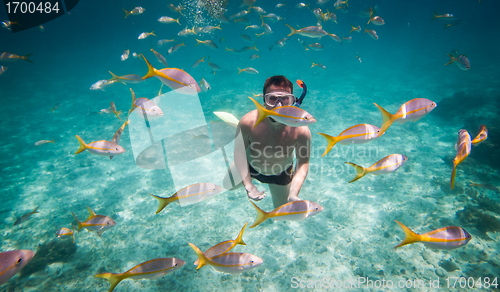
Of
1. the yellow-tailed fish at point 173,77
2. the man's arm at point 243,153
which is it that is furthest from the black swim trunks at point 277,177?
the yellow-tailed fish at point 173,77

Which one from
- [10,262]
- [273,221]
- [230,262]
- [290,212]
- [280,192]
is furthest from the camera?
[273,221]

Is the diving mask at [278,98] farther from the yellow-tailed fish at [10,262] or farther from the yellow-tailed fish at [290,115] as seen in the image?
the yellow-tailed fish at [10,262]

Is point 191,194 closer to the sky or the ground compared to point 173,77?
closer to the ground

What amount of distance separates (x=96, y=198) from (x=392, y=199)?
9.04 metres

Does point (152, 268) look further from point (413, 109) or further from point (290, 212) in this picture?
point (413, 109)

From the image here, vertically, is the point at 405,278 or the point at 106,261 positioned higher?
the point at 405,278

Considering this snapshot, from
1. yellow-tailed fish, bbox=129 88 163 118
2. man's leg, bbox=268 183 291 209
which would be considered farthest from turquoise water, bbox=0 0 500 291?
yellow-tailed fish, bbox=129 88 163 118

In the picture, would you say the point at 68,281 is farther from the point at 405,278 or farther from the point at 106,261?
the point at 405,278

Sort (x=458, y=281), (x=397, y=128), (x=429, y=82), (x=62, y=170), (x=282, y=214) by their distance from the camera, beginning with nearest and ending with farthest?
(x=282, y=214) < (x=458, y=281) < (x=62, y=170) < (x=397, y=128) < (x=429, y=82)

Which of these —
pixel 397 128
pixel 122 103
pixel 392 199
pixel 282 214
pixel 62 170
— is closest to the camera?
pixel 282 214

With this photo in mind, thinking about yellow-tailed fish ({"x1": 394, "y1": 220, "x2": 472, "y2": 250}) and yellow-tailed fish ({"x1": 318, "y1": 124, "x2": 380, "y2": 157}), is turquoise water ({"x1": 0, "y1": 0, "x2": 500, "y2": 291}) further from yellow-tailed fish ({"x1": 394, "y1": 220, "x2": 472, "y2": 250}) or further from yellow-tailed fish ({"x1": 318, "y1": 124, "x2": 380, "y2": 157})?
yellow-tailed fish ({"x1": 318, "y1": 124, "x2": 380, "y2": 157})

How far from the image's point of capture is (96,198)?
607cm

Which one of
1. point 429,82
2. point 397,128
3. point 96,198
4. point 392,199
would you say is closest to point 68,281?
point 96,198

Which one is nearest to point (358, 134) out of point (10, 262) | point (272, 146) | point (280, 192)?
point (272, 146)
